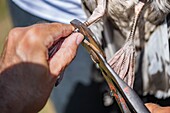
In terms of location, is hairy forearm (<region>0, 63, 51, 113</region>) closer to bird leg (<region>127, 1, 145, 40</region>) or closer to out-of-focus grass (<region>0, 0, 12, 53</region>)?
bird leg (<region>127, 1, 145, 40</region>)

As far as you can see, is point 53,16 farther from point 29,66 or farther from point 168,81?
point 29,66

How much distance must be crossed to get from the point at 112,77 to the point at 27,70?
0.48 feet

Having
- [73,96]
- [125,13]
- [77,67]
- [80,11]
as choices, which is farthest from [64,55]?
[73,96]

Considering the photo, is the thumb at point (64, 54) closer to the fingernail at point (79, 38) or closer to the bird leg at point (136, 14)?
the fingernail at point (79, 38)

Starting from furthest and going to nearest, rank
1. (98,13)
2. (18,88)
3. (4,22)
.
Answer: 1. (4,22)
2. (98,13)
3. (18,88)

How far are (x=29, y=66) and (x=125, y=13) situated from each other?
0.92 ft

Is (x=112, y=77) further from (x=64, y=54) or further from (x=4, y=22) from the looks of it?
(x=4, y=22)

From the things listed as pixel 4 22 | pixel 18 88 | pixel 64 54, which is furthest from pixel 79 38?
pixel 4 22

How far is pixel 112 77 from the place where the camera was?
2.81ft

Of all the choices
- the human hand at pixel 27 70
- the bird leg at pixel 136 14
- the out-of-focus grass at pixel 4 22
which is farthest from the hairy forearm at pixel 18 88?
the out-of-focus grass at pixel 4 22

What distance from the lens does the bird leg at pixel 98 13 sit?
3.05 ft

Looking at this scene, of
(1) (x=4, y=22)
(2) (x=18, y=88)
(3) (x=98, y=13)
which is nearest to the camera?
(2) (x=18, y=88)

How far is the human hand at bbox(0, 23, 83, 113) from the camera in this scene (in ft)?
2.71

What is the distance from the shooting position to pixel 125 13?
102 cm
